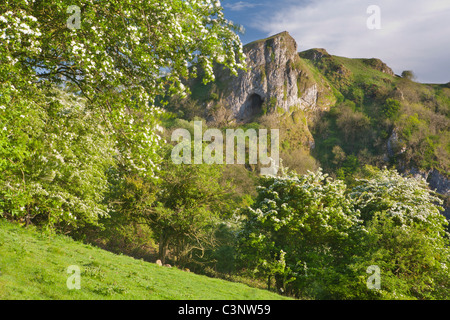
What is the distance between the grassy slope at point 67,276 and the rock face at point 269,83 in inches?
3959

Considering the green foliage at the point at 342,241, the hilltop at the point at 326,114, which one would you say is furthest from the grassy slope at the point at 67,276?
the hilltop at the point at 326,114

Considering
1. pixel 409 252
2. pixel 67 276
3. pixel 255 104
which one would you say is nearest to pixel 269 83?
pixel 255 104

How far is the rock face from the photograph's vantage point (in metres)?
115

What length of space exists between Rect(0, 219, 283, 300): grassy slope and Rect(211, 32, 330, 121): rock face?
10055 cm

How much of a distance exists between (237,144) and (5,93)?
72.3 metres

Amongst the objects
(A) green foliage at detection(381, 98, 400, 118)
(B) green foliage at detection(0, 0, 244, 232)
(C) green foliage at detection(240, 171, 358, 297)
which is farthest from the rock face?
(B) green foliage at detection(0, 0, 244, 232)

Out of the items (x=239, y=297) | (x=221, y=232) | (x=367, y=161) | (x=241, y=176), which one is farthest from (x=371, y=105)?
(x=239, y=297)

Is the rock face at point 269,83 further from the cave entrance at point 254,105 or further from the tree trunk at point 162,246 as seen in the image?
the tree trunk at point 162,246

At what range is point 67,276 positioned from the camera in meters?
11.2

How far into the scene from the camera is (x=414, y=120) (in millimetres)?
108250

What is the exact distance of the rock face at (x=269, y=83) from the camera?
115 meters

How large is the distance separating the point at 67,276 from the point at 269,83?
11274 centimetres

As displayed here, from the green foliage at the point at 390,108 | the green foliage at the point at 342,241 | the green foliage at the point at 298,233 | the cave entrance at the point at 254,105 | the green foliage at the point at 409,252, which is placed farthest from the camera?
the green foliage at the point at 390,108
